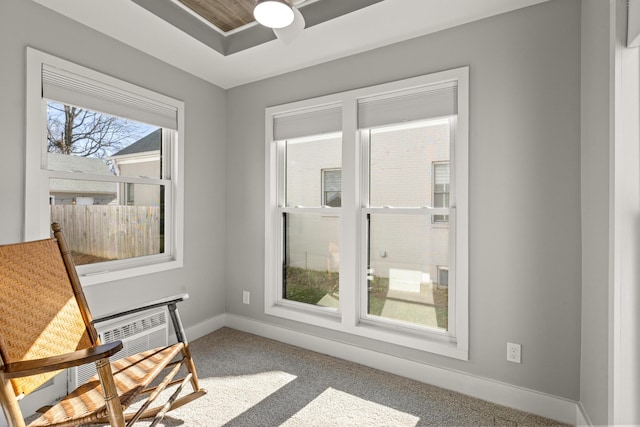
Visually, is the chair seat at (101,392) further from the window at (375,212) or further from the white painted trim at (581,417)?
the white painted trim at (581,417)

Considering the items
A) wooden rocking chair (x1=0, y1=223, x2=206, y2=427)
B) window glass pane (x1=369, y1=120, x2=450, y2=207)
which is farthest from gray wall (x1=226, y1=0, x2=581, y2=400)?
wooden rocking chair (x1=0, y1=223, x2=206, y2=427)

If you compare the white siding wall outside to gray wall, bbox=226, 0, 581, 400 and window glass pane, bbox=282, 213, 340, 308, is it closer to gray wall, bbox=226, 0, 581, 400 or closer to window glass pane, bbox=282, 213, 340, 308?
window glass pane, bbox=282, 213, 340, 308

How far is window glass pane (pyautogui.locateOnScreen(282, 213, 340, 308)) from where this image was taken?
283 centimetres

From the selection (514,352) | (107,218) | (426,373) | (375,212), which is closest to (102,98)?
(107,218)

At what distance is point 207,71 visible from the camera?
115 inches

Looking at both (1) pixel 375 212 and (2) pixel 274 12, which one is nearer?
(2) pixel 274 12

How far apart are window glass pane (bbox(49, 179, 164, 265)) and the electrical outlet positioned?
8.96ft

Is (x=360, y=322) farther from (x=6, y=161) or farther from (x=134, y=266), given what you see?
(x=6, y=161)

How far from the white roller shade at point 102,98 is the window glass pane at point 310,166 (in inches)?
41.9

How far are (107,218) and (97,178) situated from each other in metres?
0.31

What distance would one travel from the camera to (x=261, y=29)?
2.45 meters

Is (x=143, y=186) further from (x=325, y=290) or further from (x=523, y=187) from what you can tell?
(x=523, y=187)

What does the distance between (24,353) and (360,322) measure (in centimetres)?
204

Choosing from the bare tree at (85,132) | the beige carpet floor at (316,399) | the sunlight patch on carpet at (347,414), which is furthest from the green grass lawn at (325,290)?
the bare tree at (85,132)
